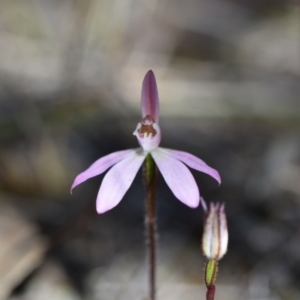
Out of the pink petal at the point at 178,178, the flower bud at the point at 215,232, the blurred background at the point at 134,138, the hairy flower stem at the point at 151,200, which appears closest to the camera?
the flower bud at the point at 215,232

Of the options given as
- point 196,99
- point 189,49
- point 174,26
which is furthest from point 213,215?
point 174,26

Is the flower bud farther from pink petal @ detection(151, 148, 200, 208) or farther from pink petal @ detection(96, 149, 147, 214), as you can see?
pink petal @ detection(96, 149, 147, 214)

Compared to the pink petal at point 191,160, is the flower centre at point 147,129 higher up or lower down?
higher up

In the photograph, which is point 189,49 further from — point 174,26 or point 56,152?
point 56,152

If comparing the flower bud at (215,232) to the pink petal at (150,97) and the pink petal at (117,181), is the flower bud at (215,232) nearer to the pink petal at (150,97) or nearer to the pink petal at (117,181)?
the pink petal at (117,181)

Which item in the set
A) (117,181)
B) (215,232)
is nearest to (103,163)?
(117,181)

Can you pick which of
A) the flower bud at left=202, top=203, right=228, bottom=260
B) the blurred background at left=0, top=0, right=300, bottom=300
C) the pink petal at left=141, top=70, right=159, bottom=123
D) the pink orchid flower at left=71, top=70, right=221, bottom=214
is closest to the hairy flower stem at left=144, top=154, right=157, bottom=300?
the pink orchid flower at left=71, top=70, right=221, bottom=214

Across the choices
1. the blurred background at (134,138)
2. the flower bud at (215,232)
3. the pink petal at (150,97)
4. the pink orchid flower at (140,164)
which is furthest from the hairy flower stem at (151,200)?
the blurred background at (134,138)

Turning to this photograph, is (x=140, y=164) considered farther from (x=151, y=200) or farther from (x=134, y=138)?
(x=134, y=138)
